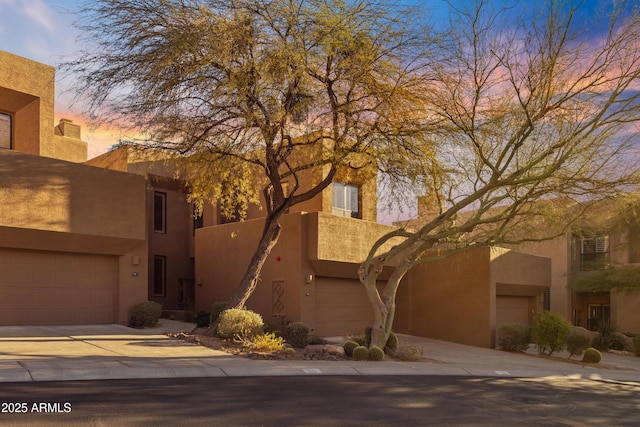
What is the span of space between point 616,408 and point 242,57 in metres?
11.8

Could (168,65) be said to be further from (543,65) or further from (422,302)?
(422,302)

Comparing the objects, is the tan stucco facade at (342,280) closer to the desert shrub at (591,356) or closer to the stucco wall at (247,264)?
the stucco wall at (247,264)

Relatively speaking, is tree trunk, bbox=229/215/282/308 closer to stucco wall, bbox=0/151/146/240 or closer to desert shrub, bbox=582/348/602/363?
stucco wall, bbox=0/151/146/240

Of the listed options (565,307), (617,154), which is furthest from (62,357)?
(565,307)

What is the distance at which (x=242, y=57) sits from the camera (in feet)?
52.9

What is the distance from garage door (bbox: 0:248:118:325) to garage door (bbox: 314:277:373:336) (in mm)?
7183

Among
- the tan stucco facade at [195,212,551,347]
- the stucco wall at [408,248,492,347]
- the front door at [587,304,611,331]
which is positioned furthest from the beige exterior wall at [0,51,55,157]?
the front door at [587,304,611,331]

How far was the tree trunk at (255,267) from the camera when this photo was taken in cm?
1798

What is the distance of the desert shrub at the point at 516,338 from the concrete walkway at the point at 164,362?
1631mm

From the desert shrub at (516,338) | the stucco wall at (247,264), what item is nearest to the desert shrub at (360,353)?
the stucco wall at (247,264)

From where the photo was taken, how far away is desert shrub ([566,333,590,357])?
21438 millimetres

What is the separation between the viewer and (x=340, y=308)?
2330 cm

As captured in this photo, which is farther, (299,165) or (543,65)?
(299,165)

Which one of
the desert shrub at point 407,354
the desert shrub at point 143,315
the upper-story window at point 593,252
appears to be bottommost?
the desert shrub at point 407,354
